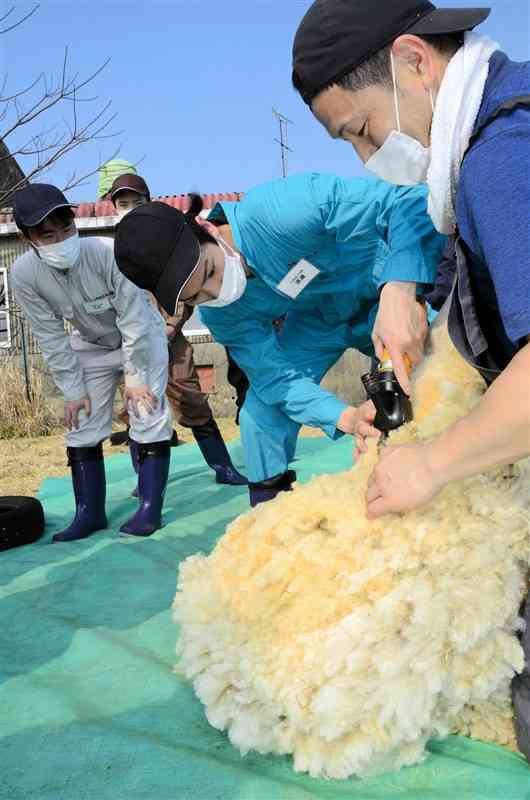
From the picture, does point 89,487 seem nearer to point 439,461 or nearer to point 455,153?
point 439,461

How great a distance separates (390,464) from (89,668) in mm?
1185

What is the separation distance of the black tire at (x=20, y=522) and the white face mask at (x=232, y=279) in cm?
158

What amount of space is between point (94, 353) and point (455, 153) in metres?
2.91

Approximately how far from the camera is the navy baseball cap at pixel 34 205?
3.26 m

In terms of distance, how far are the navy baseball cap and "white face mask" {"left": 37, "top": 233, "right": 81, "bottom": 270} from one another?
14cm

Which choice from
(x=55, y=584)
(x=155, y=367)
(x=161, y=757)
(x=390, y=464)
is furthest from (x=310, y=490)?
(x=155, y=367)

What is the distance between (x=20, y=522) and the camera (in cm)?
357

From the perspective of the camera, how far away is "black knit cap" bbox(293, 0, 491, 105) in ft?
4.40

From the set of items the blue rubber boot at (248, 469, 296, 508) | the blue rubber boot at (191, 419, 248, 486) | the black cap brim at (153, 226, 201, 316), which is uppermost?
the black cap brim at (153, 226, 201, 316)

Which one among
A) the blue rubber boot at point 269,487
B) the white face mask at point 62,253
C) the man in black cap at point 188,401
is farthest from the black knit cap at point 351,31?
the man in black cap at point 188,401

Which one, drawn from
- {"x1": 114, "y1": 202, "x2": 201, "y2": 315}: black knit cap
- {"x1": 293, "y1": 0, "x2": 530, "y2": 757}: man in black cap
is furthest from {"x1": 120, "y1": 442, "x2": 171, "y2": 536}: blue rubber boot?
{"x1": 293, "y1": 0, "x2": 530, "y2": 757}: man in black cap

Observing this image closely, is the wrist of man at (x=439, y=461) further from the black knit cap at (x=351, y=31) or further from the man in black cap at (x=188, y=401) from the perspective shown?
the man in black cap at (x=188, y=401)

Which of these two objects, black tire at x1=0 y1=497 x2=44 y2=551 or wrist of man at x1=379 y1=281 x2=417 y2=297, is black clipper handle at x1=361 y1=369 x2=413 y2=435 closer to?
wrist of man at x1=379 y1=281 x2=417 y2=297

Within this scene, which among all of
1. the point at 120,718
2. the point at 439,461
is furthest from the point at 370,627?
the point at 120,718
